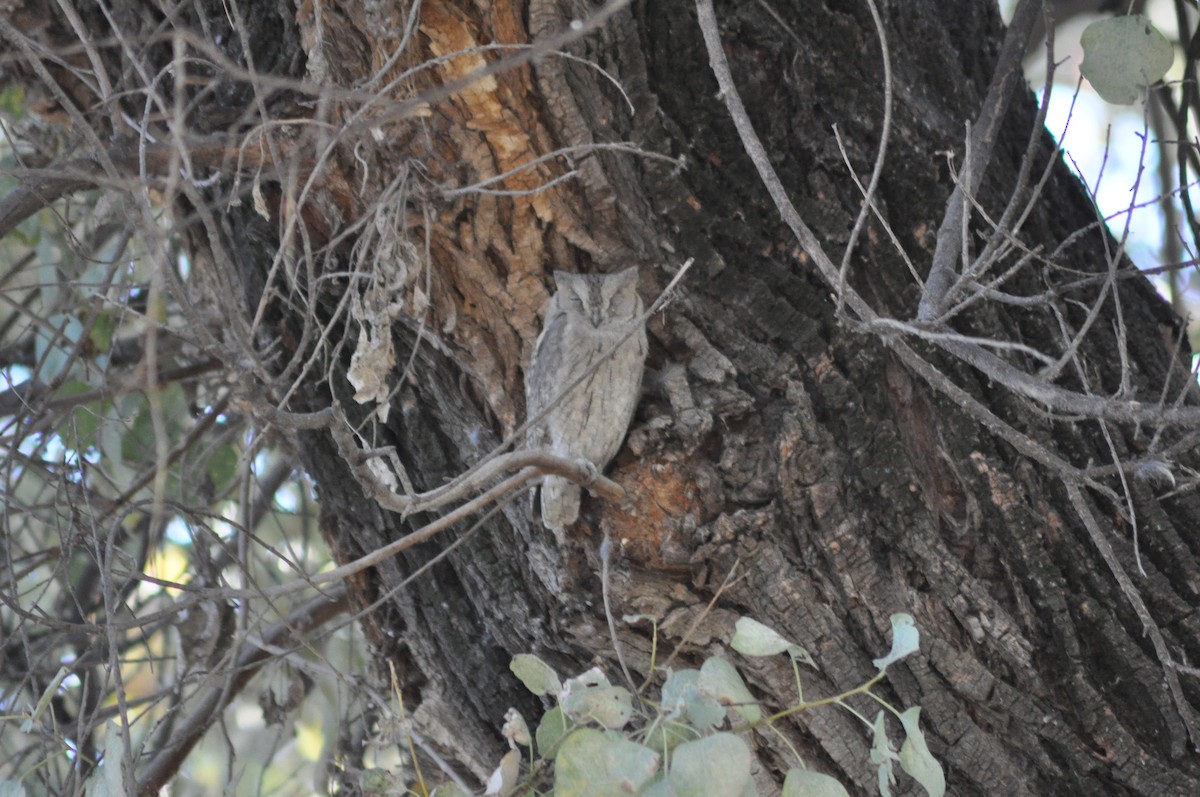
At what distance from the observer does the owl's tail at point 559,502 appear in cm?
171

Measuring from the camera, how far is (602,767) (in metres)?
1.21

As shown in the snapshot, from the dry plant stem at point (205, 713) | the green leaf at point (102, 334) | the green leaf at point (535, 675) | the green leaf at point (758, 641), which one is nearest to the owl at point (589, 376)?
the green leaf at point (535, 675)

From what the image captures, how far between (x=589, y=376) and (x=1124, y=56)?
1053 mm

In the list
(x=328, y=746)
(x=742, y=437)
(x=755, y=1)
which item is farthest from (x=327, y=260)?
(x=328, y=746)

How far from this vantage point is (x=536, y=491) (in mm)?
1815

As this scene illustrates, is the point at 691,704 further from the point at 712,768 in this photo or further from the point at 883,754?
the point at 883,754

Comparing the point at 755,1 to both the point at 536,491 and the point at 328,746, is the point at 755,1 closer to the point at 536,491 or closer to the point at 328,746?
the point at 536,491

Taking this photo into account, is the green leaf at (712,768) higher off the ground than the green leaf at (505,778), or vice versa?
the green leaf at (505,778)

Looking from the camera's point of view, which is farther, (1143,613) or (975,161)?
(975,161)

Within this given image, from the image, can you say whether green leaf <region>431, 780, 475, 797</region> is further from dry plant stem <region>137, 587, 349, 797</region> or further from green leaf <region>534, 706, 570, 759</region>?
dry plant stem <region>137, 587, 349, 797</region>

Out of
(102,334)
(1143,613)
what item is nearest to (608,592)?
(1143,613)

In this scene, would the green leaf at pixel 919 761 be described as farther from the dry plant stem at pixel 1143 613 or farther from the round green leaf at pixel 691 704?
the dry plant stem at pixel 1143 613

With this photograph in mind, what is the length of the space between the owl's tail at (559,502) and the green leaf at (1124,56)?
3.69ft

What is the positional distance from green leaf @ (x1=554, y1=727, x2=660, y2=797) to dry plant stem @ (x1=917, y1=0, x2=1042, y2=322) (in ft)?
2.32
